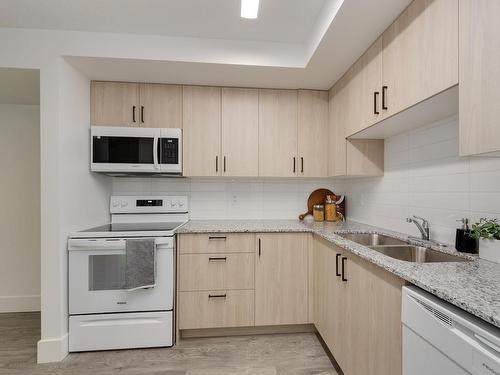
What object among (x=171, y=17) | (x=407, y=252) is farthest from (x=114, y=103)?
(x=407, y=252)

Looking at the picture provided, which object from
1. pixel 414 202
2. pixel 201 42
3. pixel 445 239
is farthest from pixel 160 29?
pixel 445 239

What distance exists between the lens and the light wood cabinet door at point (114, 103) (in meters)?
2.38

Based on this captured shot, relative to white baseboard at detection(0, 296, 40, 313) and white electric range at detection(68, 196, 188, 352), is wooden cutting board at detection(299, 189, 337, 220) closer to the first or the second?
white electric range at detection(68, 196, 188, 352)

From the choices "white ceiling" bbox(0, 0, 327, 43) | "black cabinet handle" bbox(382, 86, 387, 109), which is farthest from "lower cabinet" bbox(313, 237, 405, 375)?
"white ceiling" bbox(0, 0, 327, 43)

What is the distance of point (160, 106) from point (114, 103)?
40 cm

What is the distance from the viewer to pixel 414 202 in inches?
74.4

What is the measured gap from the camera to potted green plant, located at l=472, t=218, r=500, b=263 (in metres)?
1.19

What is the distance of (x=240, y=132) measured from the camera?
254cm

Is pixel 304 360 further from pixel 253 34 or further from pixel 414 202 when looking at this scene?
pixel 253 34

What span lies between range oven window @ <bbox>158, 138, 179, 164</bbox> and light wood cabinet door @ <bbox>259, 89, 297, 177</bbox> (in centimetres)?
78

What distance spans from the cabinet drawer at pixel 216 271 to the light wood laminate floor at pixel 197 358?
0.44 meters

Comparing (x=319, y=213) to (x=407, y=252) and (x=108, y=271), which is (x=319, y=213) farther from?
(x=108, y=271)

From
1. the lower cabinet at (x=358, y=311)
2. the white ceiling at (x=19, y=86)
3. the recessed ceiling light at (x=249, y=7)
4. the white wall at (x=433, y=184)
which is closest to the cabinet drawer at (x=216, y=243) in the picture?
the lower cabinet at (x=358, y=311)

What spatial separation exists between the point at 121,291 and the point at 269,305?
1.17 metres
